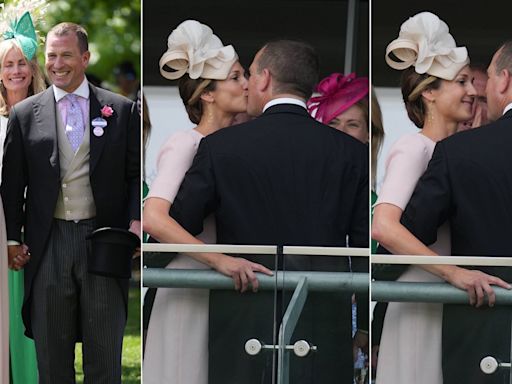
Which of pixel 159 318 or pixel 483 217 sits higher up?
pixel 483 217

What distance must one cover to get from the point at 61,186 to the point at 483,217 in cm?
206

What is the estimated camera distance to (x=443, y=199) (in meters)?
4.32

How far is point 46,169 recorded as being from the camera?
5.58 meters

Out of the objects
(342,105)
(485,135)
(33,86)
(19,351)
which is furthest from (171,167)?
(19,351)

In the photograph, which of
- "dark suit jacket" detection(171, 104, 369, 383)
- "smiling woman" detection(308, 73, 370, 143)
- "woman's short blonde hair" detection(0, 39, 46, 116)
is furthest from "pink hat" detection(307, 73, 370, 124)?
"woman's short blonde hair" detection(0, 39, 46, 116)

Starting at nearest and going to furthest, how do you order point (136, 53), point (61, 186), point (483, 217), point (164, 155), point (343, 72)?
point (483, 217) < point (164, 155) < point (343, 72) < point (61, 186) < point (136, 53)

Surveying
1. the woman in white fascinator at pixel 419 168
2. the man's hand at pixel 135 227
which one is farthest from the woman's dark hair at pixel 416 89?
the man's hand at pixel 135 227

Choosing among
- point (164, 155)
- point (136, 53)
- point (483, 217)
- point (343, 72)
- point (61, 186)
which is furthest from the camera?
point (136, 53)

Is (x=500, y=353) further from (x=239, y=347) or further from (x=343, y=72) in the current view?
(x=343, y=72)

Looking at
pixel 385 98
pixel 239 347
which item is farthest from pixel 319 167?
Result: pixel 239 347

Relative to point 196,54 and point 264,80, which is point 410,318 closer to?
point 264,80

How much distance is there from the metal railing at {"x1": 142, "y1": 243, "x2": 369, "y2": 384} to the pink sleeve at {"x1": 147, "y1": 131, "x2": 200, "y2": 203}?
190 millimetres

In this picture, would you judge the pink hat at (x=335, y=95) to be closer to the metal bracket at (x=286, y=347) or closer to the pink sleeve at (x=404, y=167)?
the pink sleeve at (x=404, y=167)

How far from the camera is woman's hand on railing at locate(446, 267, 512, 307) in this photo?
433 cm
